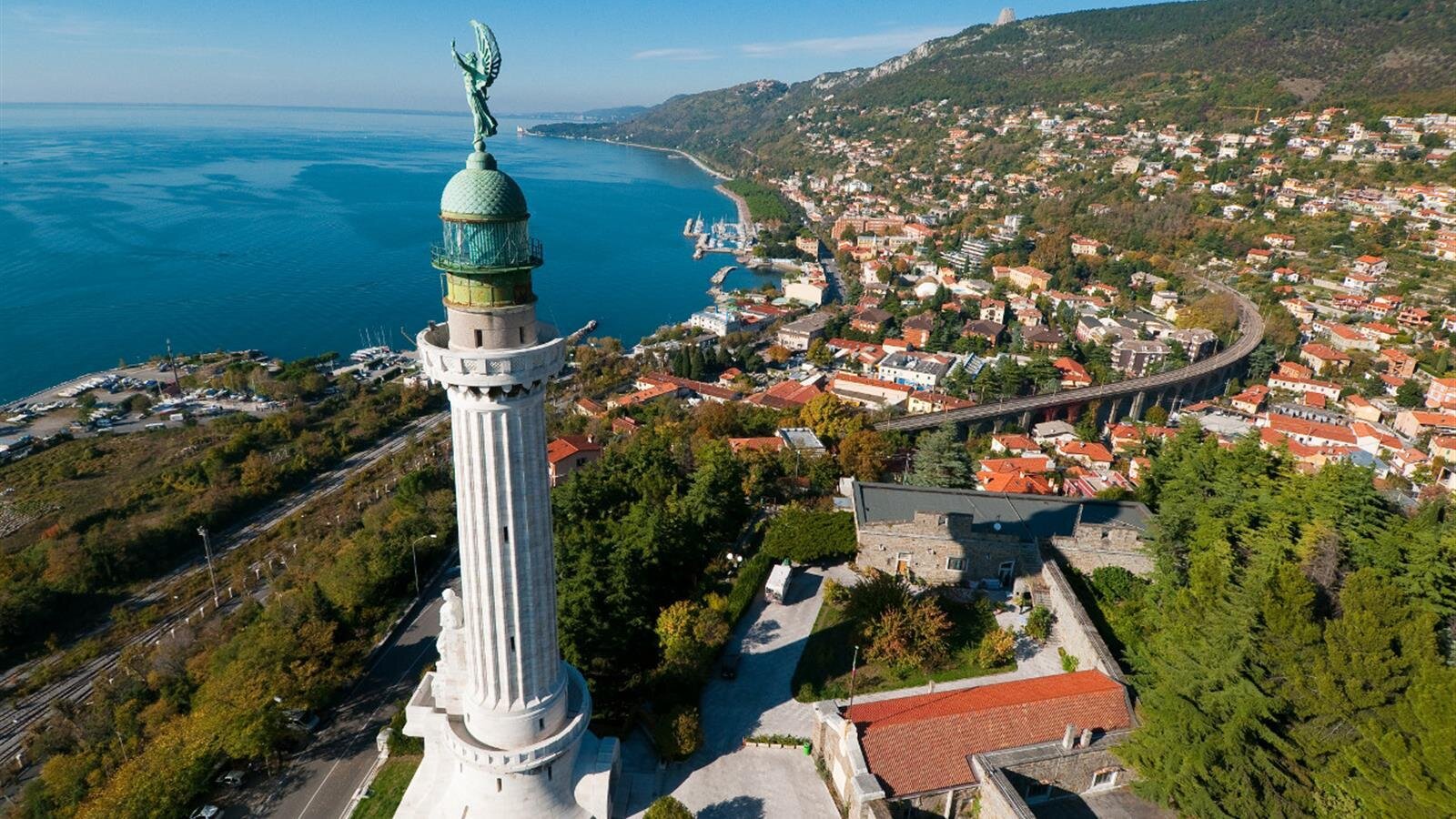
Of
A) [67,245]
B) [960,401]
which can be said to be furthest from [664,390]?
[67,245]

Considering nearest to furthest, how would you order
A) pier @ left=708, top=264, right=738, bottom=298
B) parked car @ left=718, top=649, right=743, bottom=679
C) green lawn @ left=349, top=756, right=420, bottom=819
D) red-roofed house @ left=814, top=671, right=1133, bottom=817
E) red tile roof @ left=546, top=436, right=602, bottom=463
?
red-roofed house @ left=814, top=671, right=1133, bottom=817 < green lawn @ left=349, top=756, right=420, bottom=819 < parked car @ left=718, top=649, right=743, bottom=679 < red tile roof @ left=546, top=436, right=602, bottom=463 < pier @ left=708, top=264, right=738, bottom=298

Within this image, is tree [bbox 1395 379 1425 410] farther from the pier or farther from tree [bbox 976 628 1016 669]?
the pier

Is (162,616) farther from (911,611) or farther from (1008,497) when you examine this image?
(1008,497)

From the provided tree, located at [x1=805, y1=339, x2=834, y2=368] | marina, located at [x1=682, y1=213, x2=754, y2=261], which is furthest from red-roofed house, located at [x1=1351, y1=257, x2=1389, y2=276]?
marina, located at [x1=682, y1=213, x2=754, y2=261]

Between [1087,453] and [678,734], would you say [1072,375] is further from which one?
[678,734]

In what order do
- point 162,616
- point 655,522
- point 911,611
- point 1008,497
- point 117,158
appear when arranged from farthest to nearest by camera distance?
point 117,158 → point 162,616 → point 1008,497 → point 655,522 → point 911,611

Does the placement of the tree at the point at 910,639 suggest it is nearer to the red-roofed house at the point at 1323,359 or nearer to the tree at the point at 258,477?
the tree at the point at 258,477
